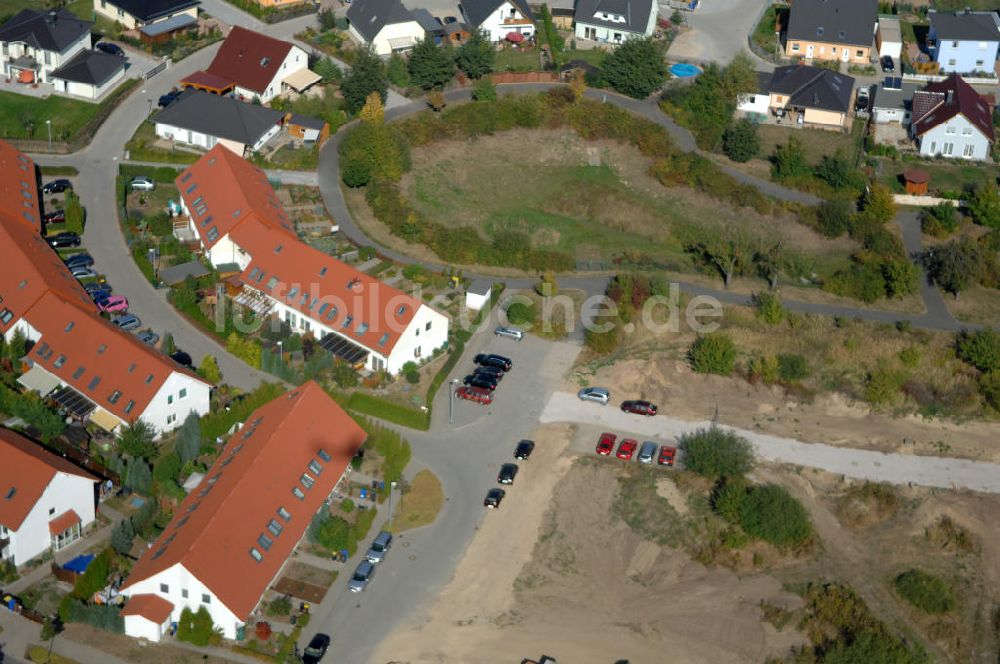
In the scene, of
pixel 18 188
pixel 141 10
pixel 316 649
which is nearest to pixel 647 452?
pixel 316 649

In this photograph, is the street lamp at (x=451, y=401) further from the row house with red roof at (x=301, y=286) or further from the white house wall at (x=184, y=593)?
the white house wall at (x=184, y=593)

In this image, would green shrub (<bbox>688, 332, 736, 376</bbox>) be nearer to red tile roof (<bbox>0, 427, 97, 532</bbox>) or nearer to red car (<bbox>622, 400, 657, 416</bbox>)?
red car (<bbox>622, 400, 657, 416</bbox>)

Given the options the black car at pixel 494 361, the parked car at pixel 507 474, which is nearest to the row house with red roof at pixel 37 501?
the parked car at pixel 507 474

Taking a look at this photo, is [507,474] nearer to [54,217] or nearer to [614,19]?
[54,217]

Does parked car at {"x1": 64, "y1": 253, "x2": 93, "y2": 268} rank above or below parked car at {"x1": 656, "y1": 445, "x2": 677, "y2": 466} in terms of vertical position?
above

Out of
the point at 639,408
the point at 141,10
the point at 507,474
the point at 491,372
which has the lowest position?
the point at 639,408

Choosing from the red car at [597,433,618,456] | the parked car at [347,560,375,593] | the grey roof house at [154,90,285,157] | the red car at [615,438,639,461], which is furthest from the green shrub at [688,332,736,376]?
the grey roof house at [154,90,285,157]
